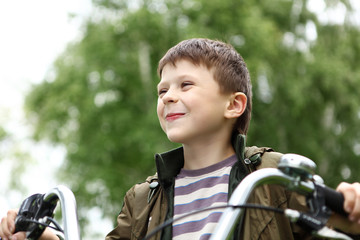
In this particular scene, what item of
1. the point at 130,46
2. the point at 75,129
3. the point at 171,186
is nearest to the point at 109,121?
the point at 75,129

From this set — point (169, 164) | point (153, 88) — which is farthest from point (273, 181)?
→ point (153, 88)

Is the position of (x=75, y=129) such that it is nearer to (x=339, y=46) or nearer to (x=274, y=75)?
(x=274, y=75)

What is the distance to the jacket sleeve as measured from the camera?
7.38ft

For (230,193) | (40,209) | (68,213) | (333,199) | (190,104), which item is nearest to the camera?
(333,199)

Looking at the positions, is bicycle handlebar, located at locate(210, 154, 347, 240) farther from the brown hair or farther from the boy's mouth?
the brown hair

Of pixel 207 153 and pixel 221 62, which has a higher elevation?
pixel 221 62

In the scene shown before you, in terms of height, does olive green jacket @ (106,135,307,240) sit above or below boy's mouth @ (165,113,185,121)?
below

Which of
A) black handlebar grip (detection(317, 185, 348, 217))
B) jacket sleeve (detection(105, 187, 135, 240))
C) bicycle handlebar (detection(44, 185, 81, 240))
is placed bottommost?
jacket sleeve (detection(105, 187, 135, 240))

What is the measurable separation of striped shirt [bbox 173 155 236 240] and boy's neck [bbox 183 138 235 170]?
3 cm

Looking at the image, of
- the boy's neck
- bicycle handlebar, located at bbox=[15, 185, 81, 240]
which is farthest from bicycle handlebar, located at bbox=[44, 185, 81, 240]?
the boy's neck

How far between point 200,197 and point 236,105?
0.43 m

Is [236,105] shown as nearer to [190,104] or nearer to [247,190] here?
[190,104]

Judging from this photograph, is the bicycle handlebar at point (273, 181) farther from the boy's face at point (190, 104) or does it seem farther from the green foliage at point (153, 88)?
the green foliage at point (153, 88)

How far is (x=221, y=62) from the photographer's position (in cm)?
235
